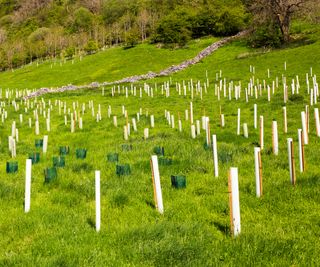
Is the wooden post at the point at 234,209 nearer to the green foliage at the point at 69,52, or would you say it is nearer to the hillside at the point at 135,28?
the hillside at the point at 135,28

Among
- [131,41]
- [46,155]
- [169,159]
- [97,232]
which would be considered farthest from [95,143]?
[131,41]

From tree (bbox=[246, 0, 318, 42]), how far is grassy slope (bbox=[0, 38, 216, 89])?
51.7 ft

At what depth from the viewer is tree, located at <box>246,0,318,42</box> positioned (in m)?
55.9

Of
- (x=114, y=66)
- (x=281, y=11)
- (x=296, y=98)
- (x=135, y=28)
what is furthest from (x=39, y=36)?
(x=296, y=98)

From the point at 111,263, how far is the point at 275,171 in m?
6.03

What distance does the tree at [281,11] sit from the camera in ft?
183

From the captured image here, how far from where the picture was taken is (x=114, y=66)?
73.9 metres

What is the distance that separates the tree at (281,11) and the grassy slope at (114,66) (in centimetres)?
1577

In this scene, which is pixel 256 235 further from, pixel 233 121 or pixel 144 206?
pixel 233 121

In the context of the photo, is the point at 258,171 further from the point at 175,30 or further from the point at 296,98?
the point at 175,30

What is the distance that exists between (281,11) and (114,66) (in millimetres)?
31233

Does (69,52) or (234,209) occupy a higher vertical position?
(234,209)

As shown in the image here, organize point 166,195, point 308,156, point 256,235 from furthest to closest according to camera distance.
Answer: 1. point 308,156
2. point 166,195
3. point 256,235

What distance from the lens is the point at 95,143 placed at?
55.6ft
